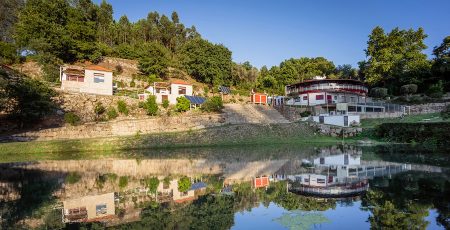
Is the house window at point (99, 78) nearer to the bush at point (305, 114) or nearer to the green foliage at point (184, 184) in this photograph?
the bush at point (305, 114)

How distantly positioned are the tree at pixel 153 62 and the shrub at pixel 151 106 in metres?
18.9

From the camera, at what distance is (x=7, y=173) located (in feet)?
60.6

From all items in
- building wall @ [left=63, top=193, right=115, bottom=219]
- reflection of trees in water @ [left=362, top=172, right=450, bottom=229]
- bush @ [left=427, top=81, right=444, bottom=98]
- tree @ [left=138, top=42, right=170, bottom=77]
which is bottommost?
building wall @ [left=63, top=193, right=115, bottom=219]

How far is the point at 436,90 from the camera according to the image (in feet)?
182

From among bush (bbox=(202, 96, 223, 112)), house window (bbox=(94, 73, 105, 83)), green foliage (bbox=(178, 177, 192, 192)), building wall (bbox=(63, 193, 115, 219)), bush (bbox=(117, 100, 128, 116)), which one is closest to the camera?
building wall (bbox=(63, 193, 115, 219))

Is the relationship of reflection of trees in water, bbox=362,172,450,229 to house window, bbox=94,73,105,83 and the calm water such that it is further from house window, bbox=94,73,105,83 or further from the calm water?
house window, bbox=94,73,105,83

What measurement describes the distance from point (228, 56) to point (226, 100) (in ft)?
66.3

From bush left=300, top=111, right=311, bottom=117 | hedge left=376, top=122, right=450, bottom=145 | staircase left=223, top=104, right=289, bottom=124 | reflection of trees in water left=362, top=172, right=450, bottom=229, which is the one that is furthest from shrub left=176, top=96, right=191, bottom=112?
reflection of trees in water left=362, top=172, right=450, bottom=229

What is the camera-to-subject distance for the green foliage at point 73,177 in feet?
50.3

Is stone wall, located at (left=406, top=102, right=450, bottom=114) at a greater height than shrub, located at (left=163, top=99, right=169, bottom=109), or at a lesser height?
lesser

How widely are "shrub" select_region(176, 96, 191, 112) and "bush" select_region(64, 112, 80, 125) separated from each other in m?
15.0

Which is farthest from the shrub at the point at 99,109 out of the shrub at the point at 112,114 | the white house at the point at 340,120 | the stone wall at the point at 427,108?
the stone wall at the point at 427,108

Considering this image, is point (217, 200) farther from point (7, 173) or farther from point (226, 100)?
point (226, 100)

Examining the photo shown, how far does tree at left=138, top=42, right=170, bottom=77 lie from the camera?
63.7 meters
